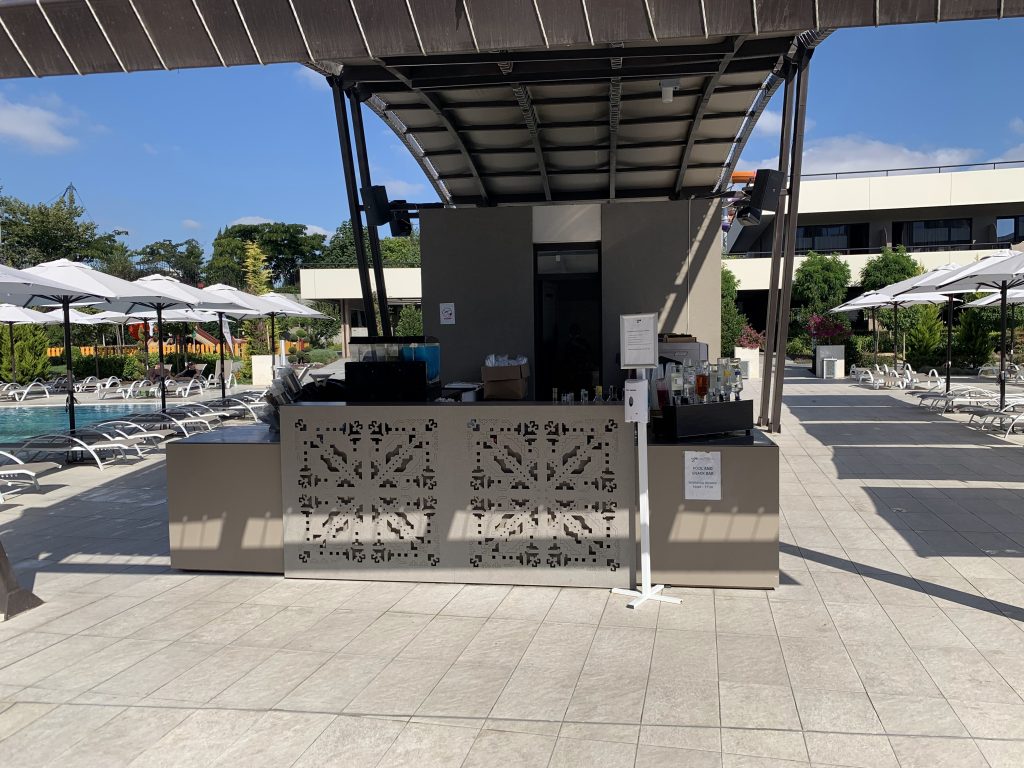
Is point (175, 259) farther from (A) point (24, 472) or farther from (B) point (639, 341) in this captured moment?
(B) point (639, 341)

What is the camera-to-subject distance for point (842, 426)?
1227 centimetres

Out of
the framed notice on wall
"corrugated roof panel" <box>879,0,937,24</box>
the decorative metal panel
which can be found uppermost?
"corrugated roof panel" <box>879,0,937,24</box>

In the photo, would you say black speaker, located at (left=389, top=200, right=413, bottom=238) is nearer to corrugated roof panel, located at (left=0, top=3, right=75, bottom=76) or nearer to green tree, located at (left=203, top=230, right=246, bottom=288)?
corrugated roof panel, located at (left=0, top=3, right=75, bottom=76)

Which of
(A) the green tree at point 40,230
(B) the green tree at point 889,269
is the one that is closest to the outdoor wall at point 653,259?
(B) the green tree at point 889,269

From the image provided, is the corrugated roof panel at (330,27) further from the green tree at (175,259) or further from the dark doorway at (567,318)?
the green tree at (175,259)

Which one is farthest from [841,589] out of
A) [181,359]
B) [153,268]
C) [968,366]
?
[153,268]

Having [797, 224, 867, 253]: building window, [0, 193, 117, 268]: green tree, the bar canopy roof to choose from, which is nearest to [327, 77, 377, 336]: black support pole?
the bar canopy roof

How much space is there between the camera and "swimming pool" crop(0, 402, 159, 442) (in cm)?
1466

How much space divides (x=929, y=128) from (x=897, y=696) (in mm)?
74773

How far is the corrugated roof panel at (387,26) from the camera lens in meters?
3.28

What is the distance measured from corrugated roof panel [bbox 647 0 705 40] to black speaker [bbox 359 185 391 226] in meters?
6.19

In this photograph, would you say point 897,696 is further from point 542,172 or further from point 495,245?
point 542,172

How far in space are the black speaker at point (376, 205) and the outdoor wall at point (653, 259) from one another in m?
2.72

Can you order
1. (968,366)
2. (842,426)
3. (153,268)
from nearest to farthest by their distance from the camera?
(842,426) < (968,366) < (153,268)
